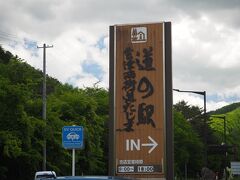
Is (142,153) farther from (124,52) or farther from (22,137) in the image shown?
(22,137)

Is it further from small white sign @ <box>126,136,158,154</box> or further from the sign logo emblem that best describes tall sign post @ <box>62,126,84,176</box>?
the sign logo emblem

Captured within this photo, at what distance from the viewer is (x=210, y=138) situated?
309 feet

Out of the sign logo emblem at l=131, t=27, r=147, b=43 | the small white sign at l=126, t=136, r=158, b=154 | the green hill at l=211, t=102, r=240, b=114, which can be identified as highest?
the green hill at l=211, t=102, r=240, b=114

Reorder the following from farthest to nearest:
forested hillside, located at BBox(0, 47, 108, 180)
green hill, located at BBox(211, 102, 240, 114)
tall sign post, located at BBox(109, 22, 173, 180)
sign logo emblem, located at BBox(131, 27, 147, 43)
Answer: green hill, located at BBox(211, 102, 240, 114) < forested hillside, located at BBox(0, 47, 108, 180) < sign logo emblem, located at BBox(131, 27, 147, 43) < tall sign post, located at BBox(109, 22, 173, 180)

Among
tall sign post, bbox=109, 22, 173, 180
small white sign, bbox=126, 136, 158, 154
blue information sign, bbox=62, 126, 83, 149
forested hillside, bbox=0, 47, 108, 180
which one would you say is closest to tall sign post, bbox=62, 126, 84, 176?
blue information sign, bbox=62, 126, 83, 149

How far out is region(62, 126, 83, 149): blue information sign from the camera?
19969 mm

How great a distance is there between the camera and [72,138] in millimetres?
20094

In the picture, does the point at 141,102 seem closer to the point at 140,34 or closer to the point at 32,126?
the point at 140,34

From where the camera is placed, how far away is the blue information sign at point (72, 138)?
786 inches

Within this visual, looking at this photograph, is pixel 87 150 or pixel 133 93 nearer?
pixel 133 93

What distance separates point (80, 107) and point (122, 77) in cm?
2927

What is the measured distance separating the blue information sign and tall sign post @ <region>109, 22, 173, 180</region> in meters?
2.08

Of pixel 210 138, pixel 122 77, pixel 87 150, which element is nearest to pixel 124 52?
pixel 122 77

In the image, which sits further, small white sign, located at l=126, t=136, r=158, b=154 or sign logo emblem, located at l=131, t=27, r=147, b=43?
sign logo emblem, located at l=131, t=27, r=147, b=43
